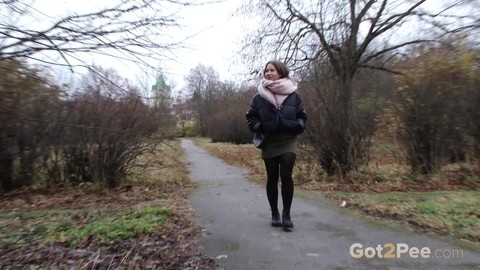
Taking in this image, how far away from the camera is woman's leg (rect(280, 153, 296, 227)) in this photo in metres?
4.77

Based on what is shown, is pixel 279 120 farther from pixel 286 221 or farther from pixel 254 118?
pixel 286 221

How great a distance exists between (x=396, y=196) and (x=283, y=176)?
357 cm

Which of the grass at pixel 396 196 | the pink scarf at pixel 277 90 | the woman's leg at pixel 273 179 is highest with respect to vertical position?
the pink scarf at pixel 277 90

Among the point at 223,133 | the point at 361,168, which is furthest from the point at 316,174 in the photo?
the point at 223,133

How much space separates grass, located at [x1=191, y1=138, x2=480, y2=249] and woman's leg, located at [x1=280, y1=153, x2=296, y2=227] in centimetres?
169

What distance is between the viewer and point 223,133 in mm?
38969

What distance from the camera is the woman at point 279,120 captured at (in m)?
4.71

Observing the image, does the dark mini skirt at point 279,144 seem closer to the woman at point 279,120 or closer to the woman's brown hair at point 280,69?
the woman at point 279,120

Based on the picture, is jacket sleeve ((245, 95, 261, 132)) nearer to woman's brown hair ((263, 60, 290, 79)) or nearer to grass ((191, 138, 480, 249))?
woman's brown hair ((263, 60, 290, 79))

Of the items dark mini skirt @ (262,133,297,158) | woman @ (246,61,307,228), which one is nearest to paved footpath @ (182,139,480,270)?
woman @ (246,61,307,228)

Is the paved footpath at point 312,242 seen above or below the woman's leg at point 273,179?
below

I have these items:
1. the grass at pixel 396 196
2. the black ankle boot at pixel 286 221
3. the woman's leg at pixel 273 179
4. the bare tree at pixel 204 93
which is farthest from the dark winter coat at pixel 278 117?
the bare tree at pixel 204 93

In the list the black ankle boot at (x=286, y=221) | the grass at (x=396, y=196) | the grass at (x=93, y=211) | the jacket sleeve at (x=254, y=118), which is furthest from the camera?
the grass at (x=396, y=196)

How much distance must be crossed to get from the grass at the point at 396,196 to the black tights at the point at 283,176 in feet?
5.64
